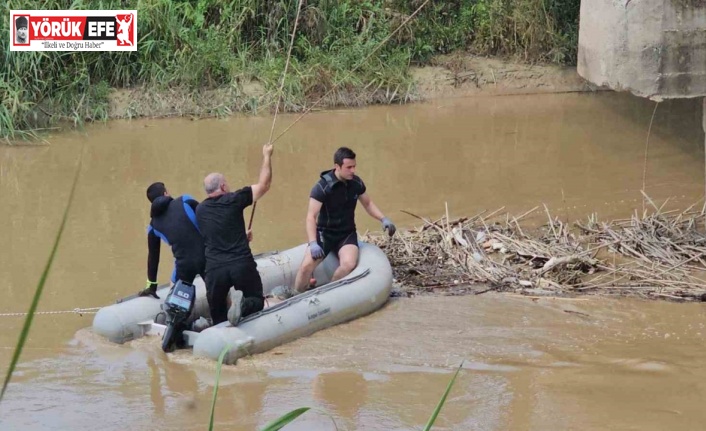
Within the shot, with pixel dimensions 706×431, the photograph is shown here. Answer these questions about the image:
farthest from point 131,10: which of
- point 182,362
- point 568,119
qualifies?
point 182,362

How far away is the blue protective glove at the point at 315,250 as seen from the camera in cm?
751

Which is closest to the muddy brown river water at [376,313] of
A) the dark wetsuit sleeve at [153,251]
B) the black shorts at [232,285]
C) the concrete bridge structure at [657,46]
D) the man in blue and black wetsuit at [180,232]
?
the black shorts at [232,285]

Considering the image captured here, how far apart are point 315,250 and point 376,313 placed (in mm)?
687

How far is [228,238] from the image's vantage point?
6.73 metres

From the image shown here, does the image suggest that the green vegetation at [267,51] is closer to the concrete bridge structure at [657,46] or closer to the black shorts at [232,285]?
the concrete bridge structure at [657,46]

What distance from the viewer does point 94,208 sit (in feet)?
36.0

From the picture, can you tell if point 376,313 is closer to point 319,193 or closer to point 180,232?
point 319,193

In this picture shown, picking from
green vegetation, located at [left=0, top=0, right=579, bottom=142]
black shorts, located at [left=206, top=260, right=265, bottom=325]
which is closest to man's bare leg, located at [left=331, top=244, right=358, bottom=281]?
black shorts, located at [left=206, top=260, right=265, bottom=325]

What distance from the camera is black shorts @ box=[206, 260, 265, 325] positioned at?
6.73 m

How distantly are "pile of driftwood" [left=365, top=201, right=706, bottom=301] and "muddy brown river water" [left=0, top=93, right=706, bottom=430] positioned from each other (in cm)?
39

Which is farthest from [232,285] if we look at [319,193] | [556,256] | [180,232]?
[556,256]

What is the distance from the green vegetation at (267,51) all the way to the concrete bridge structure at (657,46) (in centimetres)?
556

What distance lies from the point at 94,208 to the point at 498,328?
17.6 feet

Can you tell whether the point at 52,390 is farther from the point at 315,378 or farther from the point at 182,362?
the point at 315,378
